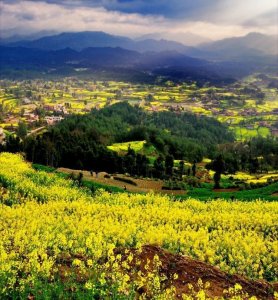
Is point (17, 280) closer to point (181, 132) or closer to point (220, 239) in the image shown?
point (220, 239)

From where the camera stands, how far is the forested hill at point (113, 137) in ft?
271

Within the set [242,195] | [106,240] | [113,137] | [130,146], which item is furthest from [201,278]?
[113,137]

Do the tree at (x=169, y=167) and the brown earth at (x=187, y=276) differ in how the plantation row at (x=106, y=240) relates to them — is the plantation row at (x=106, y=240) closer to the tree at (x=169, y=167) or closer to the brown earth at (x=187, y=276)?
the brown earth at (x=187, y=276)

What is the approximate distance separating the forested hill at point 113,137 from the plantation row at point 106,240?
106 feet

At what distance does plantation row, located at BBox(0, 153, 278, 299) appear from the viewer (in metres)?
16.6

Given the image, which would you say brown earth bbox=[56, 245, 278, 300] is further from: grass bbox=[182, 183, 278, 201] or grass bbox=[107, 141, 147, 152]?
grass bbox=[107, 141, 147, 152]

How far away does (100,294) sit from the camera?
15.7 m

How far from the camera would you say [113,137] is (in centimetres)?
11662

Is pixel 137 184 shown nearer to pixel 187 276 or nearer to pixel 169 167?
pixel 169 167

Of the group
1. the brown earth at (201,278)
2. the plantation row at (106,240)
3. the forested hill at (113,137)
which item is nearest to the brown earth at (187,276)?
the brown earth at (201,278)

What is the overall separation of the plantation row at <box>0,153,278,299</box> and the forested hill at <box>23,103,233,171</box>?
106 feet

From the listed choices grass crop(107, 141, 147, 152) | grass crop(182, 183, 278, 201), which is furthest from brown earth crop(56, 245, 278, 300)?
grass crop(107, 141, 147, 152)

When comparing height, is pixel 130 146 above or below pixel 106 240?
below

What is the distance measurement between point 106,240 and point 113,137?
92.7 metres
